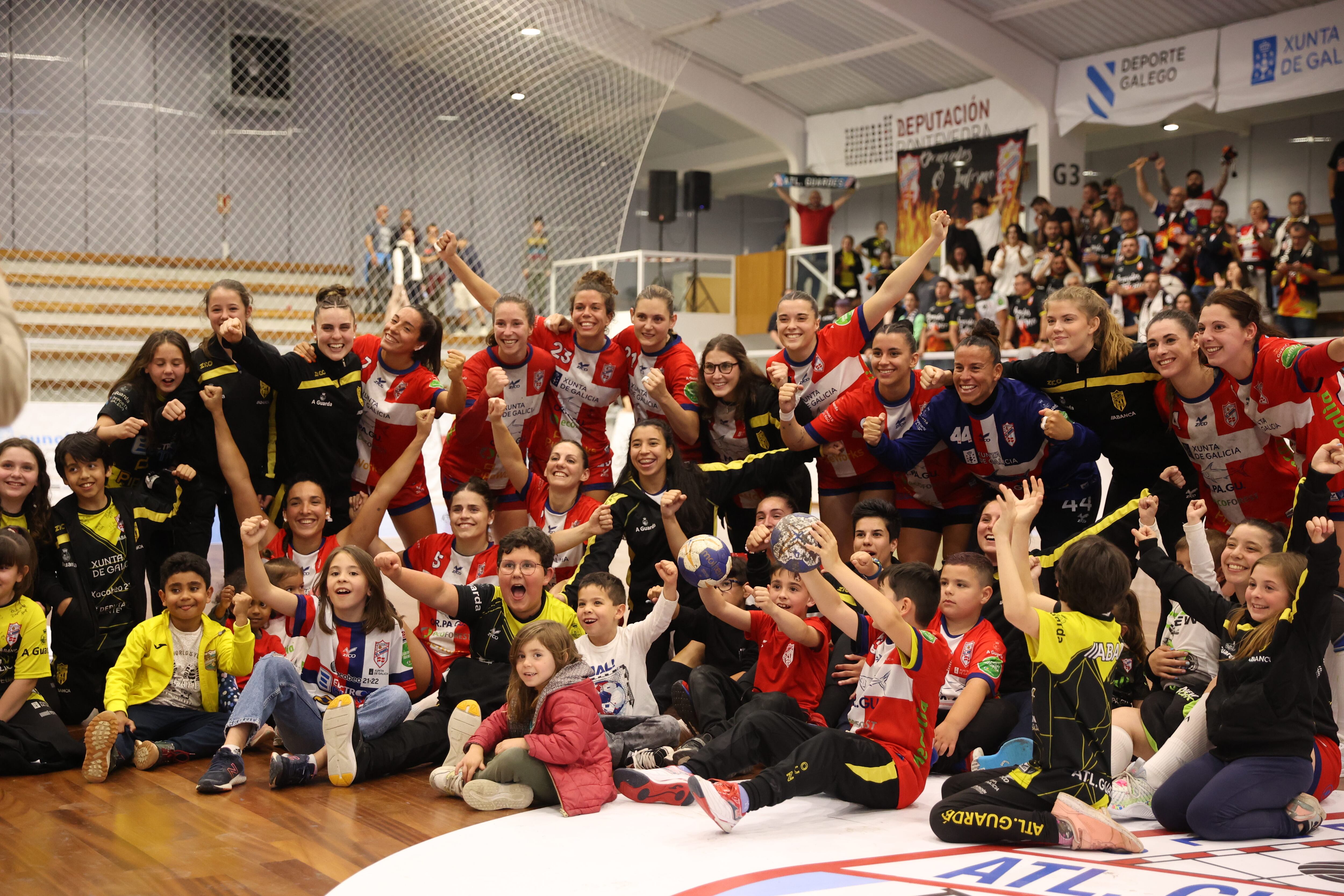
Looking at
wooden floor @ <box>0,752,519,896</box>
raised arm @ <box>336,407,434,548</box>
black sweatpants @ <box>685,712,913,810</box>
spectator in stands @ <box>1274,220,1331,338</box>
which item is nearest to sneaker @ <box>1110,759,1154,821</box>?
black sweatpants @ <box>685,712,913,810</box>

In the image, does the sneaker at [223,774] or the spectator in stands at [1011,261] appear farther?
the spectator in stands at [1011,261]

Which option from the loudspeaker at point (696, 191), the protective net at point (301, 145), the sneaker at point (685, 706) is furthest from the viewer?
the loudspeaker at point (696, 191)

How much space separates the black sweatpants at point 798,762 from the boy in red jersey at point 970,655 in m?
0.51

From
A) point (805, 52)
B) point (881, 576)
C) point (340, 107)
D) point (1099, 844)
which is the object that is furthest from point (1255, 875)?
point (805, 52)

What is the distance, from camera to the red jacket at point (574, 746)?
415cm

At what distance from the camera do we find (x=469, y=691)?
491 centimetres

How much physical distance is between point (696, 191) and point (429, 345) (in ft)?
49.6

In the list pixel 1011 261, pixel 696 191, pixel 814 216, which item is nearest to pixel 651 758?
pixel 1011 261

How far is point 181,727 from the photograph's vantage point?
491 cm

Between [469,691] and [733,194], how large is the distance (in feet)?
77.9

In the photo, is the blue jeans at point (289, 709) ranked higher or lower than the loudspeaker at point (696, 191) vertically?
lower

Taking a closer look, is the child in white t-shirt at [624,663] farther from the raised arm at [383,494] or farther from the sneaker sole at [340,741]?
the raised arm at [383,494]

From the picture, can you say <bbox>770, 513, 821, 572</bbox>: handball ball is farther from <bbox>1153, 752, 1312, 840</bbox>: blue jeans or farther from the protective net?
the protective net

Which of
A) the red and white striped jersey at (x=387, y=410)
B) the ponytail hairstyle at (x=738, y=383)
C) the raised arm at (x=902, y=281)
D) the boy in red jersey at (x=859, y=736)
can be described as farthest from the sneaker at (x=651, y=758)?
the raised arm at (x=902, y=281)
